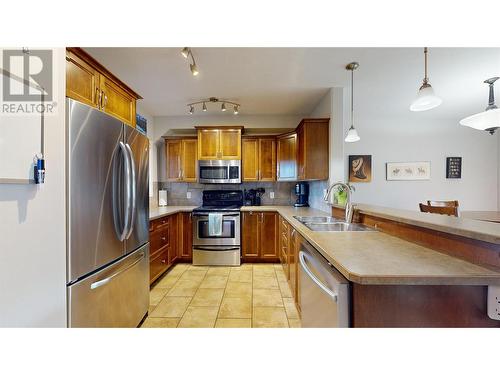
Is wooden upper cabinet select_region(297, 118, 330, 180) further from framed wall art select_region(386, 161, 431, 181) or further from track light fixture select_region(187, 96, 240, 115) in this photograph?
framed wall art select_region(386, 161, 431, 181)

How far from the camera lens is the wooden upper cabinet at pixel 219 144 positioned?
373cm

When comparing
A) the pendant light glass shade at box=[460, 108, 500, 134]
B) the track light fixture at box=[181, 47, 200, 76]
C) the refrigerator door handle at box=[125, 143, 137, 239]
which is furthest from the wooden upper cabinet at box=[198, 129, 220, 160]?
the pendant light glass shade at box=[460, 108, 500, 134]

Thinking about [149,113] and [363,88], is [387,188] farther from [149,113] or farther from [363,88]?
[149,113]

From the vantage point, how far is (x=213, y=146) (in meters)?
3.74

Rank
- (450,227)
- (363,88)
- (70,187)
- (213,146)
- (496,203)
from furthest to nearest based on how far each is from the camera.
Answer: (496,203) < (213,146) < (363,88) < (70,187) < (450,227)

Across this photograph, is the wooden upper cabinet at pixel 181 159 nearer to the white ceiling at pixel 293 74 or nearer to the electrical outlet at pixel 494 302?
the white ceiling at pixel 293 74

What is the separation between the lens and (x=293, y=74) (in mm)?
2521

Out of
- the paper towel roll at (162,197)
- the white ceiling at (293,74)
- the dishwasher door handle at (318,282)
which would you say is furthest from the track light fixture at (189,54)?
the paper towel roll at (162,197)

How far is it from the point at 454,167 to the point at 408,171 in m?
0.97

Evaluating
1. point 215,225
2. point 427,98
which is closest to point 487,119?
point 427,98
